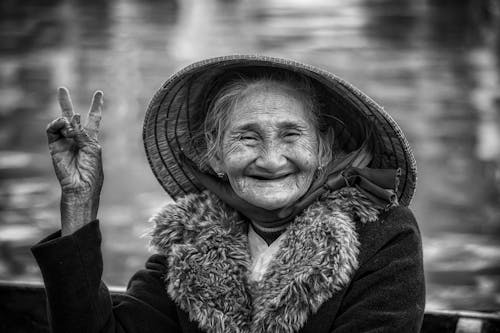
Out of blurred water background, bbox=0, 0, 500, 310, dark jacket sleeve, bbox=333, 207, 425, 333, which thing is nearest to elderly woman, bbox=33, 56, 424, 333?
dark jacket sleeve, bbox=333, 207, 425, 333

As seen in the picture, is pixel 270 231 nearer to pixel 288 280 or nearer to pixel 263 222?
pixel 263 222

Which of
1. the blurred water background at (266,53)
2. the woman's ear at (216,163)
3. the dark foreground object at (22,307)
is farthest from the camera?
the blurred water background at (266,53)

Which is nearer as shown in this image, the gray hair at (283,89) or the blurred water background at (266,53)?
the gray hair at (283,89)

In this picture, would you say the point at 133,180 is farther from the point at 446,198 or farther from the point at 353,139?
the point at 353,139

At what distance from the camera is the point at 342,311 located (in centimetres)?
203

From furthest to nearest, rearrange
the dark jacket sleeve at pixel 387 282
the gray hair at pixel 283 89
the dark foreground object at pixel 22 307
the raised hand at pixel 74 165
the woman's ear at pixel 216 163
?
the dark foreground object at pixel 22 307 < the woman's ear at pixel 216 163 < the gray hair at pixel 283 89 < the raised hand at pixel 74 165 < the dark jacket sleeve at pixel 387 282

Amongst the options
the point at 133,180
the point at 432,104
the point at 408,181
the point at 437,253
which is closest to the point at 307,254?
the point at 408,181

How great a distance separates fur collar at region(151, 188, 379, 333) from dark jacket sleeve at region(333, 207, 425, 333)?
0.04 metres

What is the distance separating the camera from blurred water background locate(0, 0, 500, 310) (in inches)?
198

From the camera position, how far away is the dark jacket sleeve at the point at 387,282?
193 cm

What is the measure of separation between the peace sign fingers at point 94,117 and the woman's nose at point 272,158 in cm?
49

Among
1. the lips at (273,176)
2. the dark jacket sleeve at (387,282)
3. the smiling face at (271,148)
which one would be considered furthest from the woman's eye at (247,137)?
the dark jacket sleeve at (387,282)

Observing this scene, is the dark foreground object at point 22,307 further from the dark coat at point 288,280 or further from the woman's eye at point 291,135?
the woman's eye at point 291,135

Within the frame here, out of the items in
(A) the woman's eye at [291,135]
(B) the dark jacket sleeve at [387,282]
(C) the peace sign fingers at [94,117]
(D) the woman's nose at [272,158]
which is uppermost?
(C) the peace sign fingers at [94,117]
